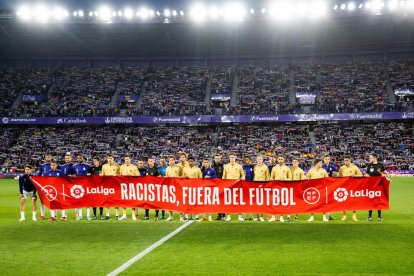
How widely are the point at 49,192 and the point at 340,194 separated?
9.61 metres

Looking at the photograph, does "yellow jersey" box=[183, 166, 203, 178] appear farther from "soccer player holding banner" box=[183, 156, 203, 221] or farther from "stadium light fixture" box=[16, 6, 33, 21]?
"stadium light fixture" box=[16, 6, 33, 21]

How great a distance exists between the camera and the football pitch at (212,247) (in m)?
7.55

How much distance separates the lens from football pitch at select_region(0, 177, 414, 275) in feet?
24.8

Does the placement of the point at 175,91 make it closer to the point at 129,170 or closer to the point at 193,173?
the point at 129,170

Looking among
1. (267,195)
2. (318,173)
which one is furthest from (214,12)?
(267,195)

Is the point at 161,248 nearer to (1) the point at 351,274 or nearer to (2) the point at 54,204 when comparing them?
(1) the point at 351,274

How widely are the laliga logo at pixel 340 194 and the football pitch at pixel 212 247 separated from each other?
786mm

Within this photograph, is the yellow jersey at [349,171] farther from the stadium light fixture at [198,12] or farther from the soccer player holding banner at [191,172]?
the stadium light fixture at [198,12]

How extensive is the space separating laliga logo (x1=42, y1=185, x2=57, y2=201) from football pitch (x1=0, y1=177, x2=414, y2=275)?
864 millimetres

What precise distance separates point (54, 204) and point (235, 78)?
124 feet

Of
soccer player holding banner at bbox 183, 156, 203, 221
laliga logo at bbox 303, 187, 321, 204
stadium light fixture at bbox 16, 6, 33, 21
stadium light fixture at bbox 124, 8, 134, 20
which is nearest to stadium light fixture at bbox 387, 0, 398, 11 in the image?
stadium light fixture at bbox 124, 8, 134, 20

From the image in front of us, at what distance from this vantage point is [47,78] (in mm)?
50188

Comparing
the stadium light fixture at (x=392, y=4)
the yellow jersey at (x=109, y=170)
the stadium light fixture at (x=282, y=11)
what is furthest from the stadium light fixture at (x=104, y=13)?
the yellow jersey at (x=109, y=170)

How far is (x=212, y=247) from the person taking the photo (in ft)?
30.6
